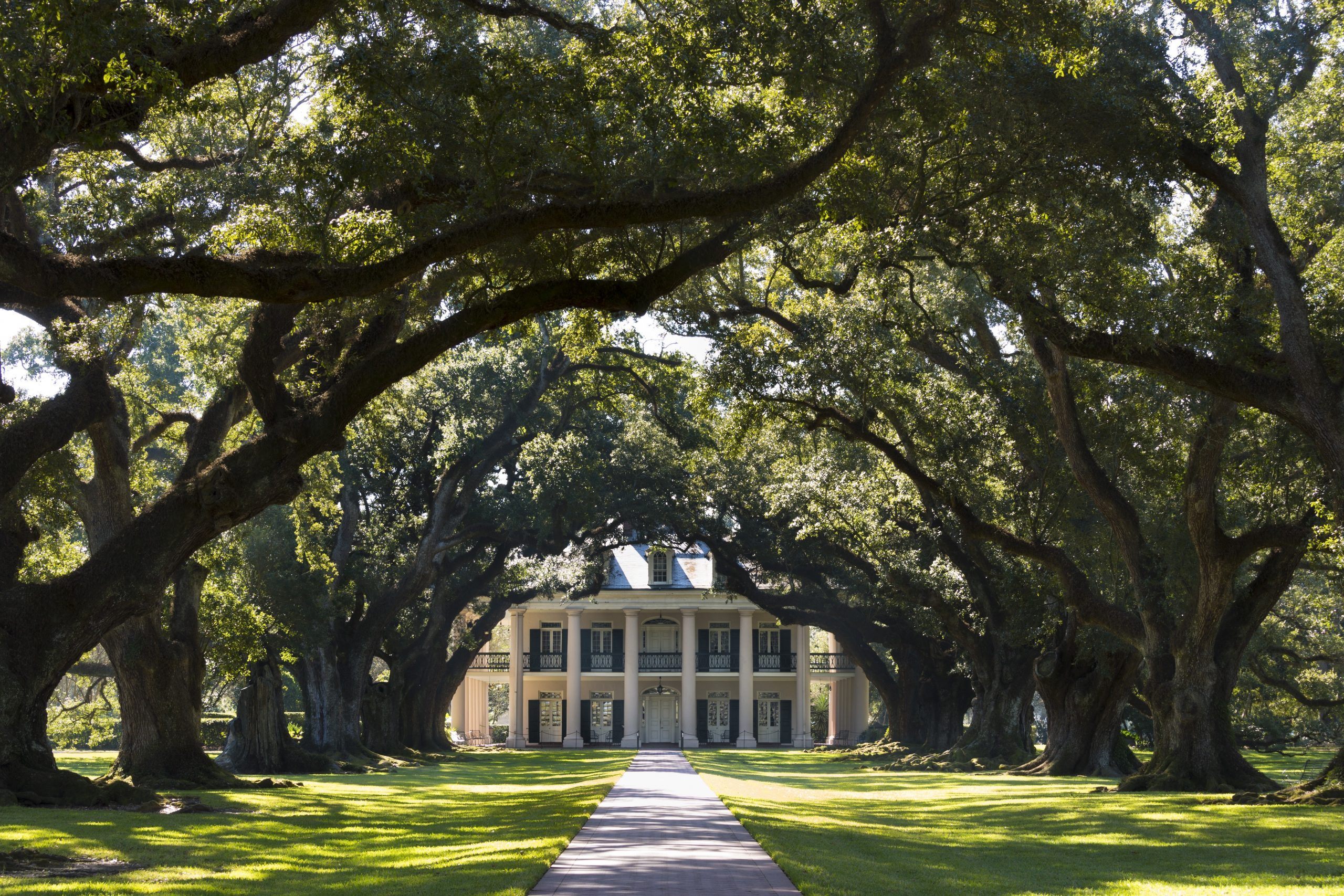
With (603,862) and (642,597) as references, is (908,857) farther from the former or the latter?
(642,597)

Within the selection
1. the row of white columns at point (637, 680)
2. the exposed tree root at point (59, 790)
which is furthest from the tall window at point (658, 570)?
the exposed tree root at point (59, 790)

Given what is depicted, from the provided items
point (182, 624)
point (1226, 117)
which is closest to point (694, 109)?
point (1226, 117)

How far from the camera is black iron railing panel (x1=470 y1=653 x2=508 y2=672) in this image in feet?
185

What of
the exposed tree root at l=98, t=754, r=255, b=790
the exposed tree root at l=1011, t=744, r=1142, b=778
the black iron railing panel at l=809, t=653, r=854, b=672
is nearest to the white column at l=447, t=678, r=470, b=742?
the black iron railing panel at l=809, t=653, r=854, b=672

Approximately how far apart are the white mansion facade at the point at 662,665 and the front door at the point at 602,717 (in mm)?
48

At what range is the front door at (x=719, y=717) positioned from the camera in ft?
175

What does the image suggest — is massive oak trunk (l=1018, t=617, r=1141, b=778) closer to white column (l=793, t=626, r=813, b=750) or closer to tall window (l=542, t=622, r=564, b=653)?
white column (l=793, t=626, r=813, b=750)

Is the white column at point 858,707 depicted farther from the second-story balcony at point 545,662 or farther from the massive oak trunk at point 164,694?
the massive oak trunk at point 164,694

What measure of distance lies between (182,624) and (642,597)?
1300 inches

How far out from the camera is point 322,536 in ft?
96.6

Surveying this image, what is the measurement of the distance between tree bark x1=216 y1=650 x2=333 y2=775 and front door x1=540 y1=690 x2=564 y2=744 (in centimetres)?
2750

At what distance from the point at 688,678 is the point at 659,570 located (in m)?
5.25

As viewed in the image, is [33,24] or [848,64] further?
[848,64]

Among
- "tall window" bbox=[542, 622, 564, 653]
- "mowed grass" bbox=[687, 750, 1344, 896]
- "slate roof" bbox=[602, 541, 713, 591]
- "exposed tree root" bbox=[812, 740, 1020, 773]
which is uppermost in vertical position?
"slate roof" bbox=[602, 541, 713, 591]
